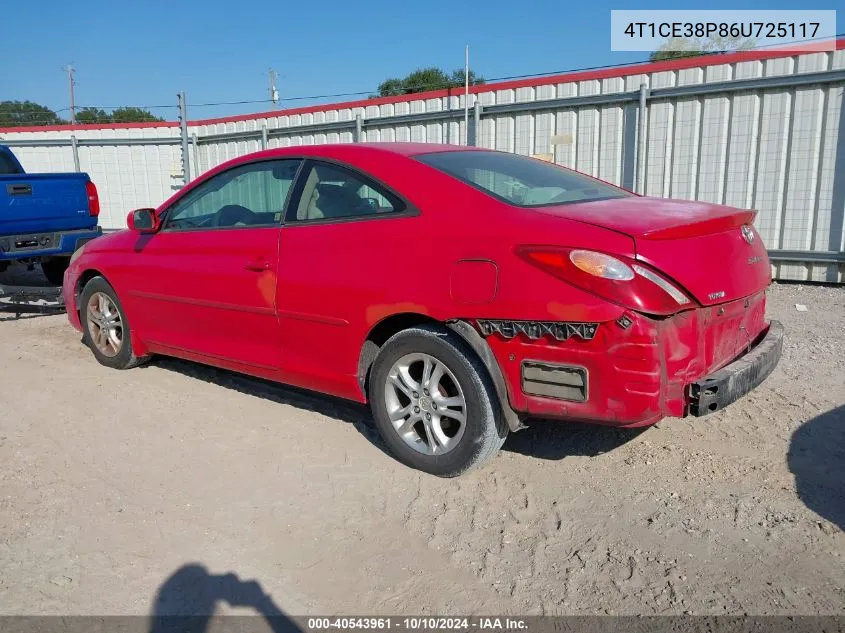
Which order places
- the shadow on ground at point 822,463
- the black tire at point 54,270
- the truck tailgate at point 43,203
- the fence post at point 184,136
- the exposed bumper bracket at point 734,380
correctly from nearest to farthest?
the exposed bumper bracket at point 734,380 → the shadow on ground at point 822,463 → the truck tailgate at point 43,203 → the black tire at point 54,270 → the fence post at point 184,136

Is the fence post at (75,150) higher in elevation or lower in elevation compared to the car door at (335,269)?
higher

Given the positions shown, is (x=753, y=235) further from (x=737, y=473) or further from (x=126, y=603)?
(x=126, y=603)

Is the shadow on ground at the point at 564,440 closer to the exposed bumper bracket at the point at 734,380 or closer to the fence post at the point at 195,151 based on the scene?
the exposed bumper bracket at the point at 734,380

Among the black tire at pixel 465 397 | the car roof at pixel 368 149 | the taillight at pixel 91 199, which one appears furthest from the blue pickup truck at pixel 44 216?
the black tire at pixel 465 397

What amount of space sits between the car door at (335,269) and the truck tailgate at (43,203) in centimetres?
497

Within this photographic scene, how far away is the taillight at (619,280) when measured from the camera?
281 cm

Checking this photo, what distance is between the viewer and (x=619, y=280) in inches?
111

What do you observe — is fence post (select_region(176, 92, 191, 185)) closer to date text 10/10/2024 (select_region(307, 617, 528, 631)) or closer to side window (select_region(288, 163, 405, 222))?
side window (select_region(288, 163, 405, 222))

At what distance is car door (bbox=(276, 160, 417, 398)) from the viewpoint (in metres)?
3.55

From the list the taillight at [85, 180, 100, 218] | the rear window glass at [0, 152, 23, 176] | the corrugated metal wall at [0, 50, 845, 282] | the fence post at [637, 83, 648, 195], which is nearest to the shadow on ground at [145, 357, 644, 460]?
the taillight at [85, 180, 100, 218]

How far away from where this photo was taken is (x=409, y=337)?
3.45 metres

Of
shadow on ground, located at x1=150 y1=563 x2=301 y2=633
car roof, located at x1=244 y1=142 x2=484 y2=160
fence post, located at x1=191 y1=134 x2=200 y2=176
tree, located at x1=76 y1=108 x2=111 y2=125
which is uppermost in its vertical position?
tree, located at x1=76 y1=108 x2=111 y2=125

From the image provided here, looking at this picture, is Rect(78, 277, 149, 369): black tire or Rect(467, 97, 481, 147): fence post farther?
Rect(467, 97, 481, 147): fence post

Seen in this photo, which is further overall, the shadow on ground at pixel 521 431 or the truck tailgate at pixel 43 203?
the truck tailgate at pixel 43 203
